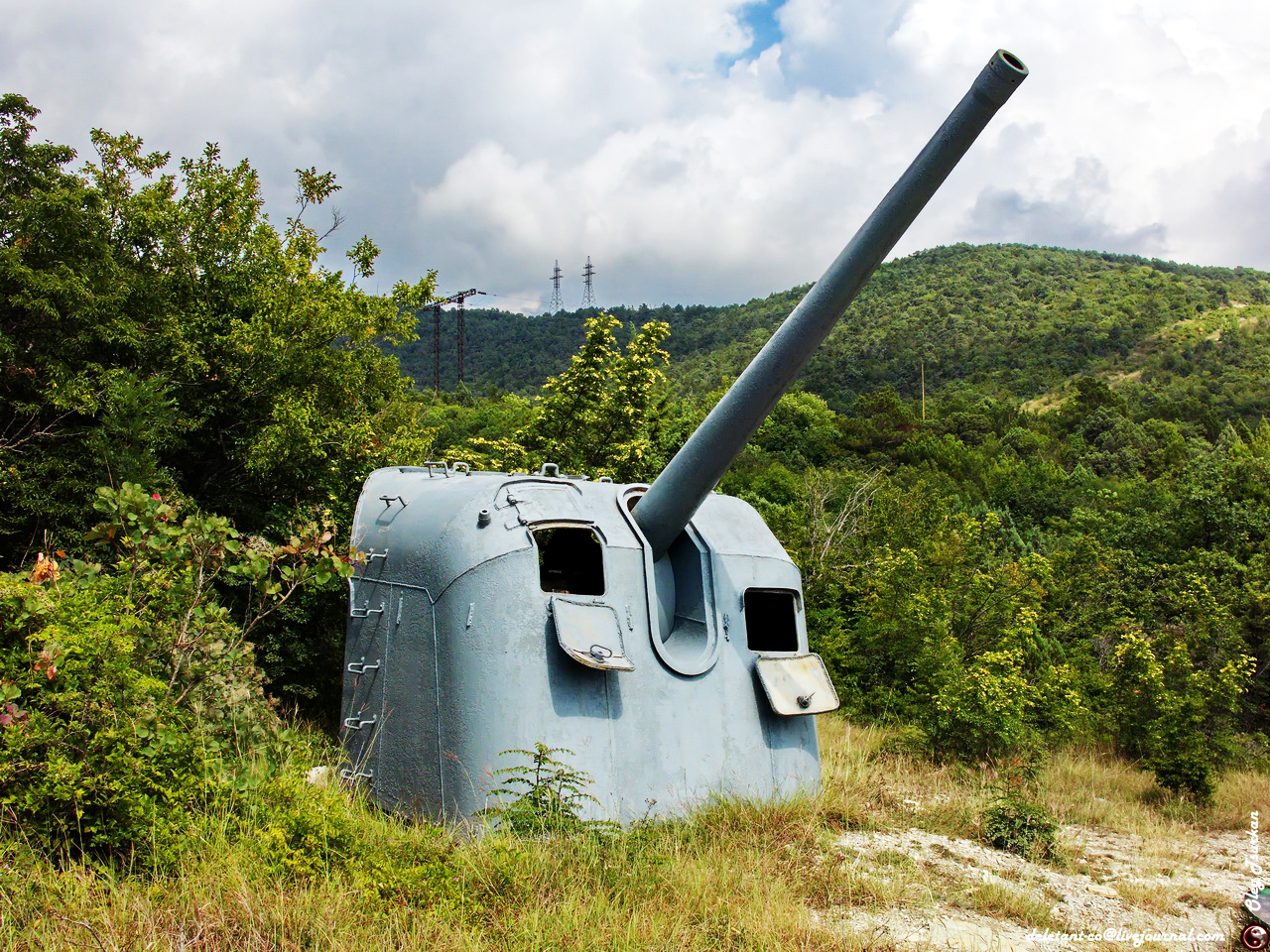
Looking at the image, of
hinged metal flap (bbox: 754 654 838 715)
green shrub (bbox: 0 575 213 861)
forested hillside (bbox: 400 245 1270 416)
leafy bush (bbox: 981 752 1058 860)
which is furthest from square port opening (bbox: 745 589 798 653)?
forested hillside (bbox: 400 245 1270 416)

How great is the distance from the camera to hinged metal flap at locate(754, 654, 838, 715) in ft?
17.3

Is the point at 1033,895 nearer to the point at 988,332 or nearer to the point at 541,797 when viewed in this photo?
the point at 541,797

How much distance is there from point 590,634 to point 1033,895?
222 centimetres

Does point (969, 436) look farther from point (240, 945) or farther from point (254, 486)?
point (240, 945)

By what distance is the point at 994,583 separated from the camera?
9.88 m

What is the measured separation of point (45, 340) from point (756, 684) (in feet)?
24.2

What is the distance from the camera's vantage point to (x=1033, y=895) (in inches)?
162

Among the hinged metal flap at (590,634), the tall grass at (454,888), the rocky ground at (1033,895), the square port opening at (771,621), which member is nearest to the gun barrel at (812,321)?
the hinged metal flap at (590,634)

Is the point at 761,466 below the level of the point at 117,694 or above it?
above

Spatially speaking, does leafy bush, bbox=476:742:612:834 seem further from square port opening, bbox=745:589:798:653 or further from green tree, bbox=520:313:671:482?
green tree, bbox=520:313:671:482

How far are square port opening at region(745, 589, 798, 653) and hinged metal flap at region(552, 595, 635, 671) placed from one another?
130cm

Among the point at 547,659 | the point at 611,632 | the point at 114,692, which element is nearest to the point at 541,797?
the point at 547,659

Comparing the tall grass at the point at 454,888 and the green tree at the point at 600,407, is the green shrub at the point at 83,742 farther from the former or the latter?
the green tree at the point at 600,407

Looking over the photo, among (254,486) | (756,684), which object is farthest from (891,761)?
(254,486)
